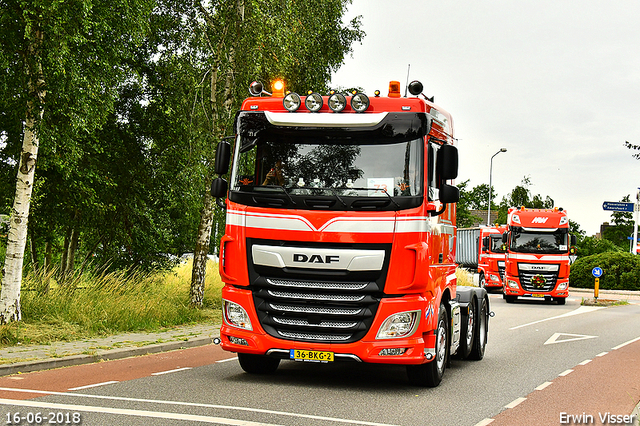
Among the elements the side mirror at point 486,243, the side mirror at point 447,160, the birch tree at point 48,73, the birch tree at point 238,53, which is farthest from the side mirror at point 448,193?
the side mirror at point 486,243

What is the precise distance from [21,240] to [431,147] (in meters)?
7.21

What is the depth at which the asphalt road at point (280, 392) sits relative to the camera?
291 inches

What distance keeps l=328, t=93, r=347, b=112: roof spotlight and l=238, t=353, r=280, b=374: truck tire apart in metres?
3.35

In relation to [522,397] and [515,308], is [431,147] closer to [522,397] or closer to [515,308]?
[522,397]

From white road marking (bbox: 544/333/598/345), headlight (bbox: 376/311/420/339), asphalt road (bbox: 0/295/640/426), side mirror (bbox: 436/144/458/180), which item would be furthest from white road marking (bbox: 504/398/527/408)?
white road marking (bbox: 544/333/598/345)

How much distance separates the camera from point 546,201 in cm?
7725

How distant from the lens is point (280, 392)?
8930 millimetres

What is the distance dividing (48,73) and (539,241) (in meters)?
21.6

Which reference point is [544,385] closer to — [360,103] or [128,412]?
[360,103]

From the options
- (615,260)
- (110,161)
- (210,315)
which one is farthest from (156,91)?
(615,260)

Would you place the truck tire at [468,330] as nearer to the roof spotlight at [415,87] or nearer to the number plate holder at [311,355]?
the number plate holder at [311,355]

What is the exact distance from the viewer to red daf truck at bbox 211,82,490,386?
8.73m

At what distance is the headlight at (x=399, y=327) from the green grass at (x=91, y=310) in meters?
6.13

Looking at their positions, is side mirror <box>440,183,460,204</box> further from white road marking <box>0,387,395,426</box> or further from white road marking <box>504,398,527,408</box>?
white road marking <box>0,387,395,426</box>
